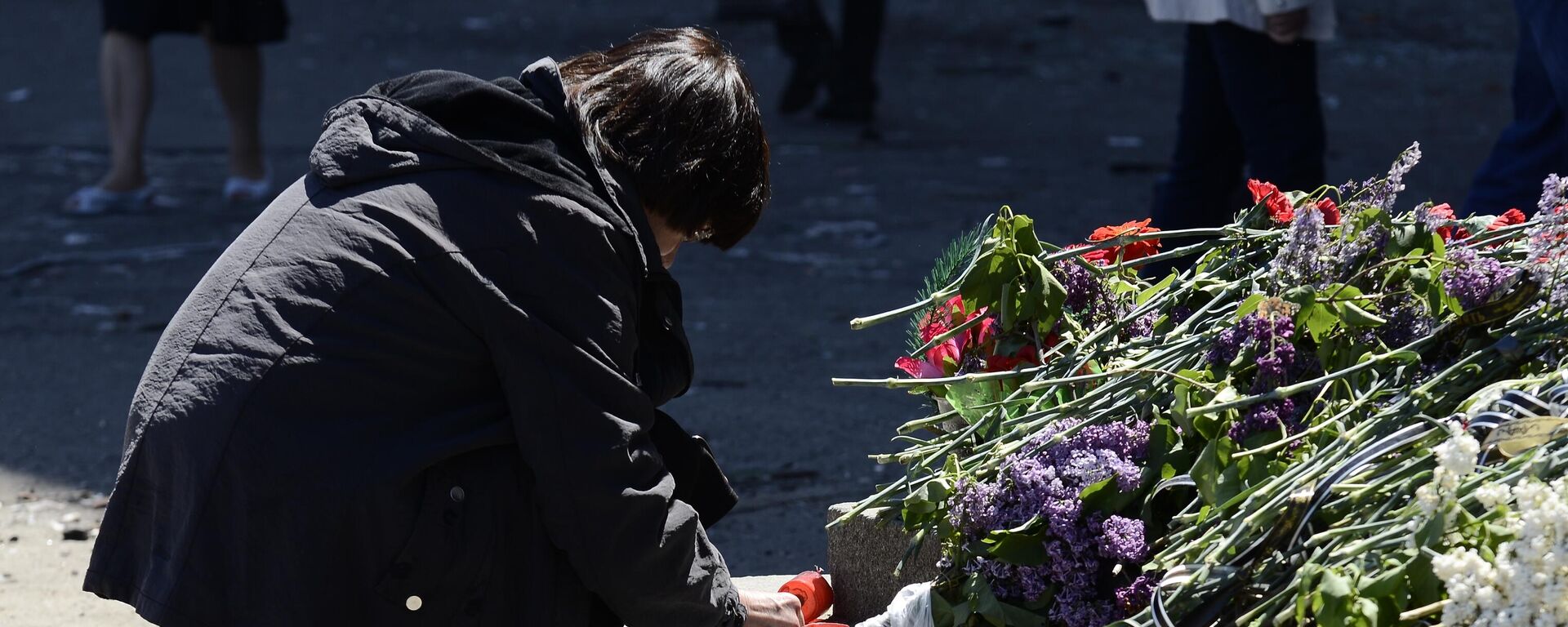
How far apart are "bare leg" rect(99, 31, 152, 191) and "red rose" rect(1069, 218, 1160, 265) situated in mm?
5090

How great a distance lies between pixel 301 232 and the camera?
1648mm

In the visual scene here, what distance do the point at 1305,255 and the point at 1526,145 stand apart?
2.11m

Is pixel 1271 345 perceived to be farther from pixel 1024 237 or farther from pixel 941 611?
pixel 941 611

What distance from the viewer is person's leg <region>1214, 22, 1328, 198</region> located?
12.0 feet

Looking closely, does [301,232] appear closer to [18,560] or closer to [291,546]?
[291,546]

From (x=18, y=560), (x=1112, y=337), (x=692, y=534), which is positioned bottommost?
(x=18, y=560)

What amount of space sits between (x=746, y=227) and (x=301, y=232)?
51 centimetres

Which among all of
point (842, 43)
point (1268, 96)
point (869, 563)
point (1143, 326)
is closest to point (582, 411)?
point (869, 563)

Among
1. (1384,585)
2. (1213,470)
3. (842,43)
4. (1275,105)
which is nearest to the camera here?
(1384,585)

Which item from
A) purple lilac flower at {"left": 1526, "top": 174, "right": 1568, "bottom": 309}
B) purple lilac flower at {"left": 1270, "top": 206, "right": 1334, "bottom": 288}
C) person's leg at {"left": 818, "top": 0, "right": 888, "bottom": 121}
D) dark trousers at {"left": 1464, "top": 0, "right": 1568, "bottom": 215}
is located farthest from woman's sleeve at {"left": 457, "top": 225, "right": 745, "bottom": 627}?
person's leg at {"left": 818, "top": 0, "right": 888, "bottom": 121}

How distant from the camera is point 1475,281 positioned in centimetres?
148

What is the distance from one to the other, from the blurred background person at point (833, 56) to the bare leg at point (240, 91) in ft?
7.92

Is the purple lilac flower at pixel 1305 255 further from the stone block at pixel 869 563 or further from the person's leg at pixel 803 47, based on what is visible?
the person's leg at pixel 803 47

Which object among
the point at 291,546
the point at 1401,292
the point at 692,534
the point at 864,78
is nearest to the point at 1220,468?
the point at 1401,292
